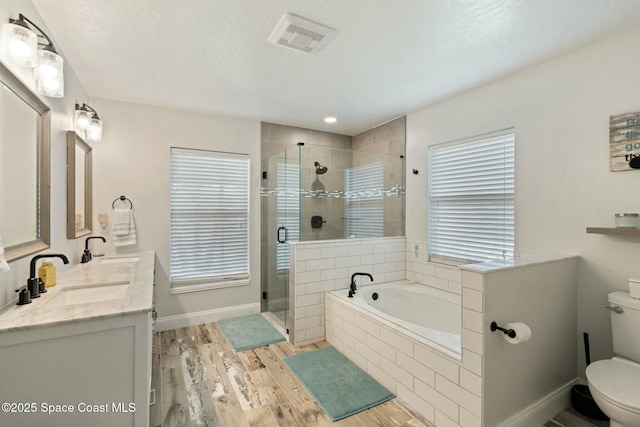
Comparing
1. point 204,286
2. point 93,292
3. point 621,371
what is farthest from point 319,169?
point 621,371

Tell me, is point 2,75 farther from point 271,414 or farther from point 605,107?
point 605,107

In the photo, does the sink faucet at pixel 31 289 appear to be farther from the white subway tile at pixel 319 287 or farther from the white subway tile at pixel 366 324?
the white subway tile at pixel 366 324

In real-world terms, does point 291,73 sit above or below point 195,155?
Result: above

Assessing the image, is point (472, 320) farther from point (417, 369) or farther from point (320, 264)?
point (320, 264)

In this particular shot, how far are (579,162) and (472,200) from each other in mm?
867

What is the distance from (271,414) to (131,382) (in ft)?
3.51

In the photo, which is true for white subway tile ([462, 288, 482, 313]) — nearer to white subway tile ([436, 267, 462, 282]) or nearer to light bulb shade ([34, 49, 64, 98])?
white subway tile ([436, 267, 462, 282])

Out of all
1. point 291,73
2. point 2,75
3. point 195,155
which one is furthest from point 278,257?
point 2,75

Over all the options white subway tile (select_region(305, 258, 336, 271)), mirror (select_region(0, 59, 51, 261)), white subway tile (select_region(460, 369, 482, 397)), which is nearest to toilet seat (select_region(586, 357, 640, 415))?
white subway tile (select_region(460, 369, 482, 397))

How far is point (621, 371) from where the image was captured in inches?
66.0

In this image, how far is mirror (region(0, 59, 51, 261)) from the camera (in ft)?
4.73

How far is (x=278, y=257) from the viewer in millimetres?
3676

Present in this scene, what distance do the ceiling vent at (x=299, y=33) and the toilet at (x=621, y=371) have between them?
2.52m

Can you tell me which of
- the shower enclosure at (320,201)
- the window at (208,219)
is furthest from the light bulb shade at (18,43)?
the shower enclosure at (320,201)
